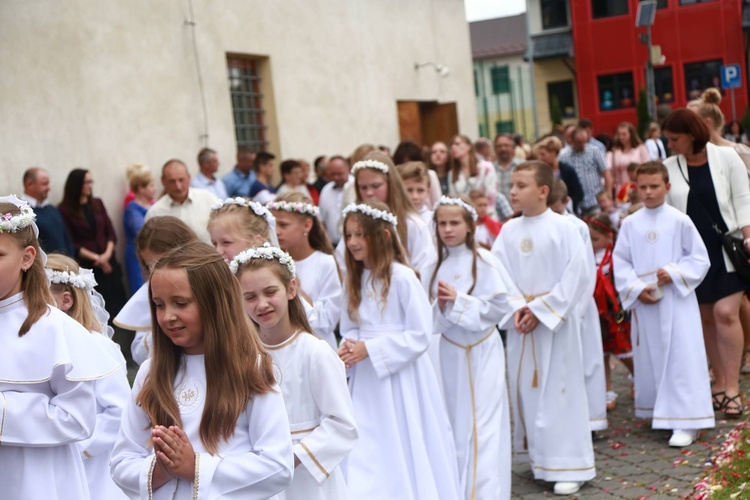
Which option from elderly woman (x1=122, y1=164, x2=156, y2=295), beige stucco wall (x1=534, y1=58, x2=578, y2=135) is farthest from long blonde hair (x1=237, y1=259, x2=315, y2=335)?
beige stucco wall (x1=534, y1=58, x2=578, y2=135)

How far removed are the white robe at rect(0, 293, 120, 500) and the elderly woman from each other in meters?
7.52

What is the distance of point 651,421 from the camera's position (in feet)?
26.8

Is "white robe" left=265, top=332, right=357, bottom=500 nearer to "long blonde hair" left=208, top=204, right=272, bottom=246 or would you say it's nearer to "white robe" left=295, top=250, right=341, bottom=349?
"long blonde hair" left=208, top=204, right=272, bottom=246

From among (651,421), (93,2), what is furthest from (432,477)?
(93,2)

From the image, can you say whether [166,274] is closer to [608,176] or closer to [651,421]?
[651,421]

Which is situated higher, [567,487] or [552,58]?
[552,58]

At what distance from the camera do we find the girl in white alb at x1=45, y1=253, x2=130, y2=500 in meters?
4.52

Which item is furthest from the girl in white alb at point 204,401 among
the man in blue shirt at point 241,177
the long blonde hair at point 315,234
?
the man in blue shirt at point 241,177

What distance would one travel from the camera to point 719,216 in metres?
8.05

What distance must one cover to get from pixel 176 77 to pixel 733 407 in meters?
8.07

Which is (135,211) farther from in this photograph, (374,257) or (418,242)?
(374,257)

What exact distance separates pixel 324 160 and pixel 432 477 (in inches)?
368

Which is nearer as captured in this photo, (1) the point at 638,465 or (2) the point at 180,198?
(1) the point at 638,465

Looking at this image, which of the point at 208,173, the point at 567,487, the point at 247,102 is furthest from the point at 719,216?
the point at 247,102
